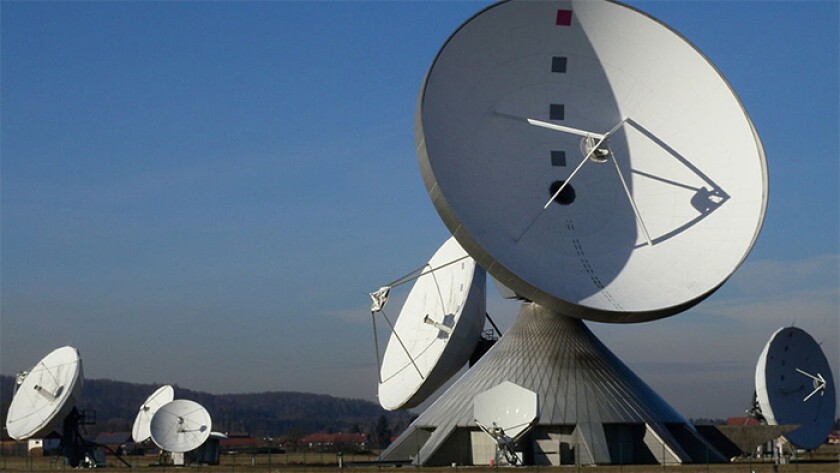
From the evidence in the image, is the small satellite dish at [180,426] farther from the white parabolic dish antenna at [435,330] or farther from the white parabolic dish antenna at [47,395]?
the white parabolic dish antenna at [435,330]

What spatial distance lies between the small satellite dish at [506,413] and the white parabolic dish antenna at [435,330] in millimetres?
5919

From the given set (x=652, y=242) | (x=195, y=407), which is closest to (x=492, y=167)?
(x=652, y=242)

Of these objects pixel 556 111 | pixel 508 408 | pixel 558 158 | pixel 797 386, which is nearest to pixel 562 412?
pixel 508 408

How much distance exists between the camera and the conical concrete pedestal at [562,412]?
52.0m

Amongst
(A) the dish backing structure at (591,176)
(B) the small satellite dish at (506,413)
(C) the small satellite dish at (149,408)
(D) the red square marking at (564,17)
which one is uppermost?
(D) the red square marking at (564,17)

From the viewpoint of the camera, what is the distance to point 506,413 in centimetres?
5031

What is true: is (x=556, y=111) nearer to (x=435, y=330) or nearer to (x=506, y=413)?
(x=506, y=413)

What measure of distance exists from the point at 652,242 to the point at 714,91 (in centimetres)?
710

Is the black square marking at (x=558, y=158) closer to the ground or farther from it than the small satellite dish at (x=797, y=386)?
farther from it

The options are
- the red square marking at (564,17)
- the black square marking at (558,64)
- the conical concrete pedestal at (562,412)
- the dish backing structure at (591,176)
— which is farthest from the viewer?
the conical concrete pedestal at (562,412)

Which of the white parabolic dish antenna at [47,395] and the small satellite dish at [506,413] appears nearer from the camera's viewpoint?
the small satellite dish at [506,413]

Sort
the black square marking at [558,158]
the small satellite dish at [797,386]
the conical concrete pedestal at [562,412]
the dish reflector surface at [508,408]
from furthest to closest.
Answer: the small satellite dish at [797,386]
the conical concrete pedestal at [562,412]
the black square marking at [558,158]
the dish reflector surface at [508,408]

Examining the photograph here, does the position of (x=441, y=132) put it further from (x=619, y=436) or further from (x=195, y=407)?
(x=195, y=407)

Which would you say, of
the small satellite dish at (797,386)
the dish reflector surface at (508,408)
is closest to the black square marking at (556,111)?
the dish reflector surface at (508,408)
